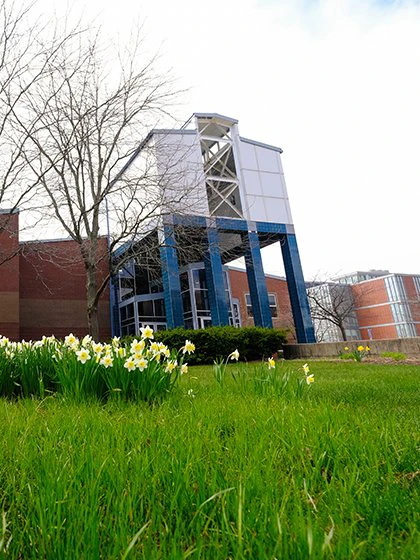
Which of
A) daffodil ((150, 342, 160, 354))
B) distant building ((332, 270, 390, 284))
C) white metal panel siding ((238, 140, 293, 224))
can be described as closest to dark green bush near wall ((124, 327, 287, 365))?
white metal panel siding ((238, 140, 293, 224))

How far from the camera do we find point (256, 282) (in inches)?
867

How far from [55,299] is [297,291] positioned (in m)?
15.3

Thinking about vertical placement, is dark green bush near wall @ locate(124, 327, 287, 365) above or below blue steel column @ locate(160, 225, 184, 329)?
below

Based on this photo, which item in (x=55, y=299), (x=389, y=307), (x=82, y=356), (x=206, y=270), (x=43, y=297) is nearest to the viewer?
(x=82, y=356)

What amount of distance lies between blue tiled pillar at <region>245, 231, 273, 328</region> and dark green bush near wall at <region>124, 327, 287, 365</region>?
4679 mm

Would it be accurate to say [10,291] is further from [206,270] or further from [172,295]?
[206,270]

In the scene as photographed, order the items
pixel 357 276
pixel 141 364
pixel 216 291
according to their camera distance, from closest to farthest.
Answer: pixel 141 364, pixel 216 291, pixel 357 276

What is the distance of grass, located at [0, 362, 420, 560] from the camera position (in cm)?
112

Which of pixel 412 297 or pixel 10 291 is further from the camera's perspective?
pixel 412 297

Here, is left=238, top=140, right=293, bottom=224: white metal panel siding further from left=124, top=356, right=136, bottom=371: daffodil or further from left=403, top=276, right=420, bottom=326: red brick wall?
left=403, top=276, right=420, bottom=326: red brick wall

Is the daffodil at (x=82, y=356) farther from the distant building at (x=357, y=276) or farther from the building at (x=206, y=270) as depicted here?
the distant building at (x=357, y=276)

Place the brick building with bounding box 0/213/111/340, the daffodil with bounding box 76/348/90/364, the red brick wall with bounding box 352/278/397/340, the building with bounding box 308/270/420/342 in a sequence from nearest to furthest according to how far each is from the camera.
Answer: the daffodil with bounding box 76/348/90/364, the brick building with bounding box 0/213/111/340, the building with bounding box 308/270/420/342, the red brick wall with bounding box 352/278/397/340

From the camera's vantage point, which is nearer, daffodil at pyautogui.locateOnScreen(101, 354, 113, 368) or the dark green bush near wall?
daffodil at pyautogui.locateOnScreen(101, 354, 113, 368)

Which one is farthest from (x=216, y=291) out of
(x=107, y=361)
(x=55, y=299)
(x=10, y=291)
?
(x=107, y=361)
